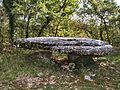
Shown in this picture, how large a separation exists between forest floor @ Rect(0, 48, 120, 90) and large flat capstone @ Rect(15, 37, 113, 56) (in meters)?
0.72

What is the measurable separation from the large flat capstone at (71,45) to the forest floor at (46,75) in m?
0.72

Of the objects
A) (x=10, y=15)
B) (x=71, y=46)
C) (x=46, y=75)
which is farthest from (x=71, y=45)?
(x=10, y=15)

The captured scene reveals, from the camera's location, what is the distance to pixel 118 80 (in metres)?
12.3

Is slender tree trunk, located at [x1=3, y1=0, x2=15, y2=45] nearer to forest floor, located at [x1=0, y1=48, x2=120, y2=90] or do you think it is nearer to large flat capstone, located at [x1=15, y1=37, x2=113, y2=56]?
forest floor, located at [x1=0, y1=48, x2=120, y2=90]

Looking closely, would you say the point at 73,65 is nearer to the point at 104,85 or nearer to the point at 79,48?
the point at 79,48

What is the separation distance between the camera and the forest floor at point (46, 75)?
36.4ft

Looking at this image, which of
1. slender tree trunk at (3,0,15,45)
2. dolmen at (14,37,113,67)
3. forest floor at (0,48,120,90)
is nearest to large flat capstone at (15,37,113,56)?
dolmen at (14,37,113,67)

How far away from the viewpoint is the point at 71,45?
1273cm

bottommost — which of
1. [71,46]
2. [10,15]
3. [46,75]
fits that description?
[46,75]

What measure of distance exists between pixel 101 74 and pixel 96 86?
134cm

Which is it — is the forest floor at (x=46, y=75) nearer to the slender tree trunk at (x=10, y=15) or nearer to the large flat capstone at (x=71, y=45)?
the large flat capstone at (x=71, y=45)

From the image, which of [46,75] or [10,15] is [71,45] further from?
[10,15]

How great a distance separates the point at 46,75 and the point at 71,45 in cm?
172

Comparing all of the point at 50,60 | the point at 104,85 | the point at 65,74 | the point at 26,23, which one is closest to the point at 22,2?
the point at 26,23
